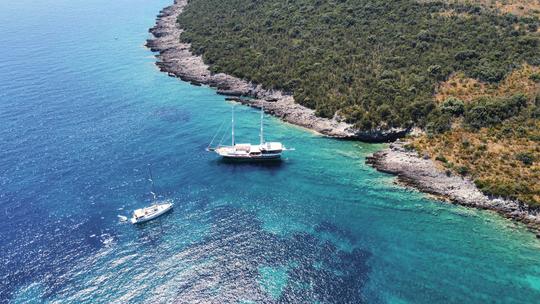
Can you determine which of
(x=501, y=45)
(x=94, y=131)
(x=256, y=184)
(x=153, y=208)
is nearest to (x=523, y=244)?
(x=256, y=184)

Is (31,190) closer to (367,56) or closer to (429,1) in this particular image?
(367,56)

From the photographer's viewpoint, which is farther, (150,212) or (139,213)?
(150,212)

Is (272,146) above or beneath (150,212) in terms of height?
above

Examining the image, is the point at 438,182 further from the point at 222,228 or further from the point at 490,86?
the point at 222,228

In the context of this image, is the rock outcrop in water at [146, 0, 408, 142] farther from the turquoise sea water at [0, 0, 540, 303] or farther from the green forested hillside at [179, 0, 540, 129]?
the turquoise sea water at [0, 0, 540, 303]

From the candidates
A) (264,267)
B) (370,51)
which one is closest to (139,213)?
(264,267)

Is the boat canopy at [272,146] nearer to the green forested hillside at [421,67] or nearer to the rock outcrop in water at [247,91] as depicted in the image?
the rock outcrop in water at [247,91]

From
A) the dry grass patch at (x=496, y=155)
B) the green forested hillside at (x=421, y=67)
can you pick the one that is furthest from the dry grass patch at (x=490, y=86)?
the dry grass patch at (x=496, y=155)
